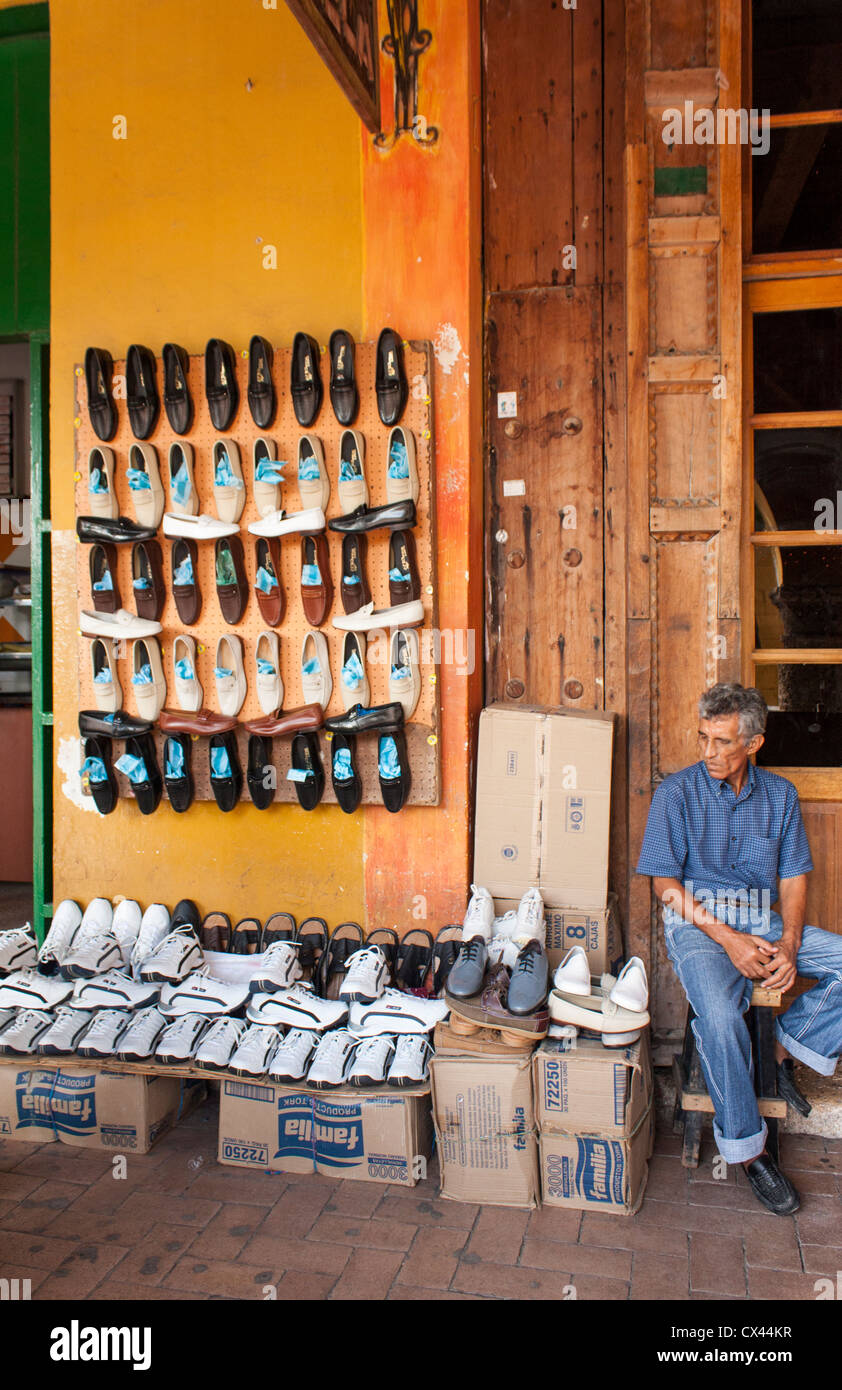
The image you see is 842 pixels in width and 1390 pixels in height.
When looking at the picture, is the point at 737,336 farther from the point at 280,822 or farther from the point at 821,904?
the point at 280,822

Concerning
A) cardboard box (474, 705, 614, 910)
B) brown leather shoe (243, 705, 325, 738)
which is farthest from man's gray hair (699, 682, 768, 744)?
brown leather shoe (243, 705, 325, 738)

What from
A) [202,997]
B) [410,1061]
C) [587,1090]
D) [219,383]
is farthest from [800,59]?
[202,997]

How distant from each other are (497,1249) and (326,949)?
51.3 inches

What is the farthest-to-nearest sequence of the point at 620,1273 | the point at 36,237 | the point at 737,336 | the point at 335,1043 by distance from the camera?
the point at 36,237 → the point at 737,336 → the point at 335,1043 → the point at 620,1273

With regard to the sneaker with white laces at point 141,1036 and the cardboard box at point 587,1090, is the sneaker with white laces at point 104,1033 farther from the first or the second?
the cardboard box at point 587,1090

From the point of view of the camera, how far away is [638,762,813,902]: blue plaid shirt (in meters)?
2.95

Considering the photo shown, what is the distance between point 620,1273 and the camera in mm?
2322

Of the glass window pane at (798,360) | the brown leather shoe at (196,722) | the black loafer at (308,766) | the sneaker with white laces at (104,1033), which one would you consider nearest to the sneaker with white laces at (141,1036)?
the sneaker with white laces at (104,1033)

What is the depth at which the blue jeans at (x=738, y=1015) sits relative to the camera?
2.62m

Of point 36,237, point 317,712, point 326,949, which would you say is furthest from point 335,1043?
point 36,237

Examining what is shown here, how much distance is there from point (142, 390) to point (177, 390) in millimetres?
139

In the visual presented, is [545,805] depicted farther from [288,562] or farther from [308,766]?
[288,562]

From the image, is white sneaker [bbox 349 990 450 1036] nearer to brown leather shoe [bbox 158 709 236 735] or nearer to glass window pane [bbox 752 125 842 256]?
brown leather shoe [bbox 158 709 236 735]

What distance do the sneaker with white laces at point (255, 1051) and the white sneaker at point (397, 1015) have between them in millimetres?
259
